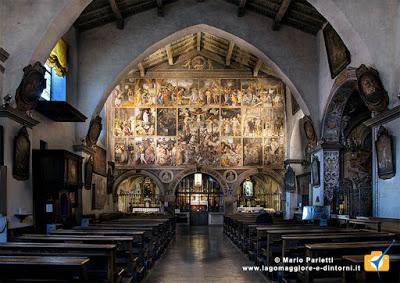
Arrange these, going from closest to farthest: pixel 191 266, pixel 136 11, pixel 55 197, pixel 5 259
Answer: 1. pixel 5 259
2. pixel 191 266
3. pixel 55 197
4. pixel 136 11

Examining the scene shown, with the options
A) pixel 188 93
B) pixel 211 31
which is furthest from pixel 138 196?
pixel 211 31

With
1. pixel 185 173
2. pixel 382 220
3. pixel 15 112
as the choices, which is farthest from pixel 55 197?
pixel 185 173

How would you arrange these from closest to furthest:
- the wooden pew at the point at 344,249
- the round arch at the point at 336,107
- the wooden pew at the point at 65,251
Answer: the wooden pew at the point at 344,249, the wooden pew at the point at 65,251, the round arch at the point at 336,107

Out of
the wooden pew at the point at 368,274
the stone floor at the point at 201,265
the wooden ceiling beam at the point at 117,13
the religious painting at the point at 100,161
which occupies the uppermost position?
the wooden ceiling beam at the point at 117,13

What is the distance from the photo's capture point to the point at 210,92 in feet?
94.5

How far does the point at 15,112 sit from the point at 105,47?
27.0 feet

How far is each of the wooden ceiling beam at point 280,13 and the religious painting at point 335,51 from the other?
1.50 meters

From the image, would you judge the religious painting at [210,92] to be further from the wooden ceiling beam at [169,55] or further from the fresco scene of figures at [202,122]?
the wooden ceiling beam at [169,55]

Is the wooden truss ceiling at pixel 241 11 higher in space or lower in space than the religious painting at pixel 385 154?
higher

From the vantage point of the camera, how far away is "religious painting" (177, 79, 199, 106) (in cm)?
2873

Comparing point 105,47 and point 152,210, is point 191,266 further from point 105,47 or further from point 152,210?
point 152,210

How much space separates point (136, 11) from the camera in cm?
1942

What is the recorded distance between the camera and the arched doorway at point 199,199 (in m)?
31.2

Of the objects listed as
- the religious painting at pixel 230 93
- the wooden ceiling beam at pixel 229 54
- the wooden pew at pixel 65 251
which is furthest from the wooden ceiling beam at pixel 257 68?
the wooden pew at pixel 65 251
